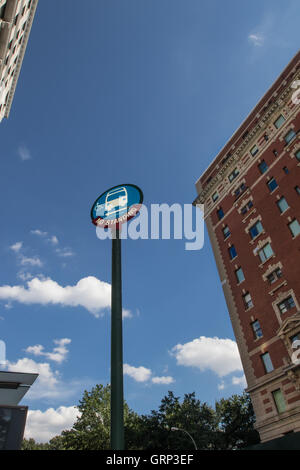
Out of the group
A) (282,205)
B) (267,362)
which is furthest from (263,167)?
(267,362)

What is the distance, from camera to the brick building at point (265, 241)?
22875 millimetres

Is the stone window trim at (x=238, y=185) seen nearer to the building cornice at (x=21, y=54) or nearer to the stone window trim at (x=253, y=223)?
the stone window trim at (x=253, y=223)

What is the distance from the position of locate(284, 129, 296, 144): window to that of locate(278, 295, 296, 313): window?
50.4ft

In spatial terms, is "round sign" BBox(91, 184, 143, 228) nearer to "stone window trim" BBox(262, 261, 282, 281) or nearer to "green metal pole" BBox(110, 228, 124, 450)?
"green metal pole" BBox(110, 228, 124, 450)

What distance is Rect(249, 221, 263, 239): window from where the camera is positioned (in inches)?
1163

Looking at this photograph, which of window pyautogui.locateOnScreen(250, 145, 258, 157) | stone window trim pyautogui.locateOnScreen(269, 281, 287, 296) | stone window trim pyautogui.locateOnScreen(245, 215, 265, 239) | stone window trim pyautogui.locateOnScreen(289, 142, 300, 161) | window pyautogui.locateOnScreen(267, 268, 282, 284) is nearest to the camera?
stone window trim pyautogui.locateOnScreen(269, 281, 287, 296)

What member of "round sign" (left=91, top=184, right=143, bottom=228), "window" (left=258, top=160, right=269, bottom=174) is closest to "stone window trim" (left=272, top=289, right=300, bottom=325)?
"window" (left=258, top=160, right=269, bottom=174)

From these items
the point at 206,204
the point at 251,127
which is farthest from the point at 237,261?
the point at 251,127

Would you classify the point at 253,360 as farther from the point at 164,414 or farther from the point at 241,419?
the point at 241,419

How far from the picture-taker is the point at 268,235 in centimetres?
2819

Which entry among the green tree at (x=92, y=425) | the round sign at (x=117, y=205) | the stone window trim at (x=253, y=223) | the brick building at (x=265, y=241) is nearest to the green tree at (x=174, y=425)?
the green tree at (x=92, y=425)

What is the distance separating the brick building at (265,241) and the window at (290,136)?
0.11 meters

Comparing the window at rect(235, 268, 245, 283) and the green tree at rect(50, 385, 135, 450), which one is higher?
the window at rect(235, 268, 245, 283)
